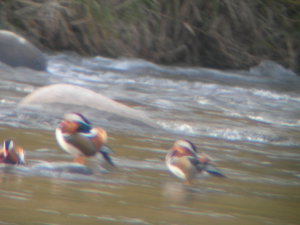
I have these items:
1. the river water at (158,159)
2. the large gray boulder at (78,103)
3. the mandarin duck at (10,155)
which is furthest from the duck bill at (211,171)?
the large gray boulder at (78,103)

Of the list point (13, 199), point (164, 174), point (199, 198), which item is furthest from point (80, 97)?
point (13, 199)

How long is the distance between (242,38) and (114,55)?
3225 mm

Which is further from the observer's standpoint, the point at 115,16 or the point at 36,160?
the point at 115,16

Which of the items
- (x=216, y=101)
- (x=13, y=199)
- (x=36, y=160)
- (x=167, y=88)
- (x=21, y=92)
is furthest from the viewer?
(x=167, y=88)

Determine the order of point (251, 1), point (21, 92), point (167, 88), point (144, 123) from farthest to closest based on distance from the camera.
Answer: point (251, 1)
point (167, 88)
point (21, 92)
point (144, 123)

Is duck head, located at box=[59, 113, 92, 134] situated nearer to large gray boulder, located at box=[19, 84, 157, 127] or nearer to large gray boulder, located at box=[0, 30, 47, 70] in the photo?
large gray boulder, located at box=[19, 84, 157, 127]

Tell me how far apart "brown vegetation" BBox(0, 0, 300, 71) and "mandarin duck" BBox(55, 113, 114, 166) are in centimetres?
874

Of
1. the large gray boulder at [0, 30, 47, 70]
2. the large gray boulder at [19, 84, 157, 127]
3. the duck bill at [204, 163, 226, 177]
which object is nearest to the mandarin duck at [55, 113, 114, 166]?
the duck bill at [204, 163, 226, 177]

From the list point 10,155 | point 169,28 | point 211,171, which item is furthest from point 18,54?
point 10,155

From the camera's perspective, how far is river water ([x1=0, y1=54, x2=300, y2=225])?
4105 millimetres

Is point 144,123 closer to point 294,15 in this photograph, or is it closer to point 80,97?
point 80,97

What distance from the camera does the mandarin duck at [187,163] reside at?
5.31m

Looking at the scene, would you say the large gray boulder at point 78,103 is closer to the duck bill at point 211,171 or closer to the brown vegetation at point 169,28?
the duck bill at point 211,171

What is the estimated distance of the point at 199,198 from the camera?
4.80 m
